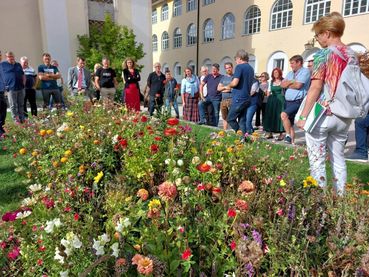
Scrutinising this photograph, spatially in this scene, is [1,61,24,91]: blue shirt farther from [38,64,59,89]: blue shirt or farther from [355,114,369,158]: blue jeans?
[355,114,369,158]: blue jeans

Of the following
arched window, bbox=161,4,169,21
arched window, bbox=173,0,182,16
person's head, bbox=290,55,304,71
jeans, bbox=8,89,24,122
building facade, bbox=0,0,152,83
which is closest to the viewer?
person's head, bbox=290,55,304,71

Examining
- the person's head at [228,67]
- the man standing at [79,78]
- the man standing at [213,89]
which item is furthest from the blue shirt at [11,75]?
the person's head at [228,67]

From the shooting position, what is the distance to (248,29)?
77.7ft

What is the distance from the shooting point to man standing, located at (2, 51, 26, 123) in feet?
20.6

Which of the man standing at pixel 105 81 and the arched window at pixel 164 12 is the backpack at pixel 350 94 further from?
the arched window at pixel 164 12

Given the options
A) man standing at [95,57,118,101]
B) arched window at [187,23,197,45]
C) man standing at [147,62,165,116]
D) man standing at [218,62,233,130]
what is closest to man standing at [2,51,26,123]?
man standing at [95,57,118,101]

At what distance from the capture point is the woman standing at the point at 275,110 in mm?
6230

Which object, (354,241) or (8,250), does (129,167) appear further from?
(354,241)

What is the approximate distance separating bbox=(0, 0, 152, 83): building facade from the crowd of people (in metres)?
7.63

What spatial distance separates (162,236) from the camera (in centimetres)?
144

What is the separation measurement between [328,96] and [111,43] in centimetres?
1508

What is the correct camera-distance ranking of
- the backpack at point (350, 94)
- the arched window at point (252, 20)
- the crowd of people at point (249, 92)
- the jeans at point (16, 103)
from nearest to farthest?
the backpack at point (350, 94) → the crowd of people at point (249, 92) → the jeans at point (16, 103) → the arched window at point (252, 20)

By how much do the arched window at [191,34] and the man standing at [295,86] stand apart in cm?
2612

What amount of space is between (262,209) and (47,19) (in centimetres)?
1647
